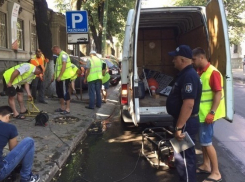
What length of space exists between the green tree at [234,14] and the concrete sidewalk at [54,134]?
21801 mm

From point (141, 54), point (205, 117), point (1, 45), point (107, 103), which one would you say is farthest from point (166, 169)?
point (1, 45)

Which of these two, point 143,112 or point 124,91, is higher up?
point 124,91

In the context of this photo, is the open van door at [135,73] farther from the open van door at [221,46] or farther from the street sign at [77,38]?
the street sign at [77,38]

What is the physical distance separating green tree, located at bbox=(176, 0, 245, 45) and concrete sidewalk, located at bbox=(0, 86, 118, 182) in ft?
71.5

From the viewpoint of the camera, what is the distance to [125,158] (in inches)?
200

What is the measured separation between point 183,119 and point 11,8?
13.9 metres

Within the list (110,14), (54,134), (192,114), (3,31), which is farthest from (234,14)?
(192,114)

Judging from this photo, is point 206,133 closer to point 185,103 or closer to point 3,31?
point 185,103

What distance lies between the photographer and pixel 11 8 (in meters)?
14.9

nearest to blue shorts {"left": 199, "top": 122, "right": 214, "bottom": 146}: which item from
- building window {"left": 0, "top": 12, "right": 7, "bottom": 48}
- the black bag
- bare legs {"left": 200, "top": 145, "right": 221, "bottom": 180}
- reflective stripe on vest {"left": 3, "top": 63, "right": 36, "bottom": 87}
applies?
bare legs {"left": 200, "top": 145, "right": 221, "bottom": 180}

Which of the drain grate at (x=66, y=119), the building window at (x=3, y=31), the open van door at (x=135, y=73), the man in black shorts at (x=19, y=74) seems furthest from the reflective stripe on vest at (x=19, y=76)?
the building window at (x=3, y=31)

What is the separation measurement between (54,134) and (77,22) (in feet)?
14.5

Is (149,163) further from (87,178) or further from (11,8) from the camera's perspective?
(11,8)

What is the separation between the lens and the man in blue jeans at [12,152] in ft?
10.6
